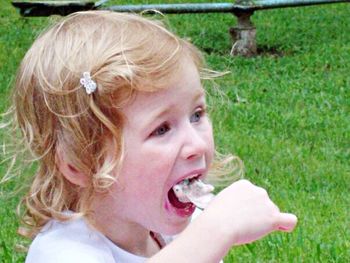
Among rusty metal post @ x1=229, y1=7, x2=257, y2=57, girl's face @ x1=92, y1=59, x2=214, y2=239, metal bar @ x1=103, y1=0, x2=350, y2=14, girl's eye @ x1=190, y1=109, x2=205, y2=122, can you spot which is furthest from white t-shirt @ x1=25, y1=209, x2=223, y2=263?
rusty metal post @ x1=229, y1=7, x2=257, y2=57

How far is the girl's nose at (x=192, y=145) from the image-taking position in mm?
2086

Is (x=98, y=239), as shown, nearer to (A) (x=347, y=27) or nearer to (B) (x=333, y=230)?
(B) (x=333, y=230)

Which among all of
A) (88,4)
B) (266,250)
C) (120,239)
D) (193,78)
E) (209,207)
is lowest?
(88,4)

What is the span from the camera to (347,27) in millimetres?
10414

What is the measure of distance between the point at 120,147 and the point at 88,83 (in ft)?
0.50

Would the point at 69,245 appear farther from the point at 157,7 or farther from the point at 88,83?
the point at 157,7

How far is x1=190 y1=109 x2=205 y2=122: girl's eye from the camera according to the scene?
2180 mm

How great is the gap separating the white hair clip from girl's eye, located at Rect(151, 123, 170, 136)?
0.52 ft

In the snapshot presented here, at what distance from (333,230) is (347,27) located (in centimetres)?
639

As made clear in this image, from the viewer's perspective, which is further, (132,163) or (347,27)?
(347,27)

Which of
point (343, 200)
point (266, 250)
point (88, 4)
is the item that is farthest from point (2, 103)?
point (266, 250)

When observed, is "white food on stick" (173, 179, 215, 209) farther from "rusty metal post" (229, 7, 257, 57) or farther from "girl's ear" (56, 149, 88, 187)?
"rusty metal post" (229, 7, 257, 57)

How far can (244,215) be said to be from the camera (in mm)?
2021

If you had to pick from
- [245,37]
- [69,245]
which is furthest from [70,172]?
[245,37]
